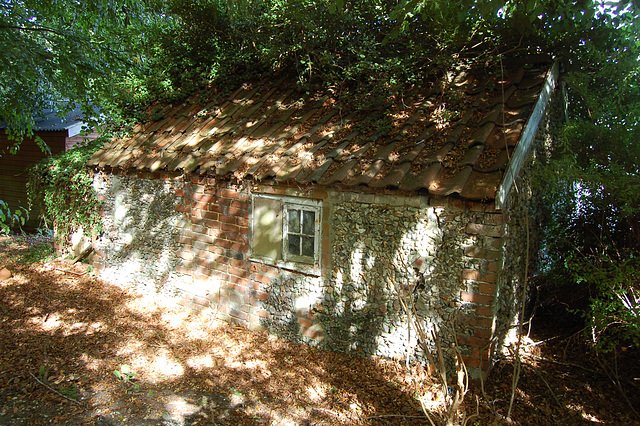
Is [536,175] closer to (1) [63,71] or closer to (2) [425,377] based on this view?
(2) [425,377]

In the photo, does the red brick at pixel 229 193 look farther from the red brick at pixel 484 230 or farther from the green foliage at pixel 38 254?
the green foliage at pixel 38 254

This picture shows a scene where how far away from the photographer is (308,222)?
512 centimetres

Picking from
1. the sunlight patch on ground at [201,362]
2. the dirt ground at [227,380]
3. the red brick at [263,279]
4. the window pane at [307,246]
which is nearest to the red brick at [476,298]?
the dirt ground at [227,380]

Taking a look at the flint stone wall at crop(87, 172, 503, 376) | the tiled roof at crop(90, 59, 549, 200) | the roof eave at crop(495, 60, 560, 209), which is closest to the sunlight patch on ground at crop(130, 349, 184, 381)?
the flint stone wall at crop(87, 172, 503, 376)

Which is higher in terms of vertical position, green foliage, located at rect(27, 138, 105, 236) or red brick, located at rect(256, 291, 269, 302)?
green foliage, located at rect(27, 138, 105, 236)

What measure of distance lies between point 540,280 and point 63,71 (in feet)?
27.2

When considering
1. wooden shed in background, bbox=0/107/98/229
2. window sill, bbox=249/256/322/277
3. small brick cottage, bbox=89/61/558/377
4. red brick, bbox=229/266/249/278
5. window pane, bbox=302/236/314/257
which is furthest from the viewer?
wooden shed in background, bbox=0/107/98/229

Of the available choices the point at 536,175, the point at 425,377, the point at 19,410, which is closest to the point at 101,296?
the point at 19,410

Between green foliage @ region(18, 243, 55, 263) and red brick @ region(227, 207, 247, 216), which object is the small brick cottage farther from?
green foliage @ region(18, 243, 55, 263)

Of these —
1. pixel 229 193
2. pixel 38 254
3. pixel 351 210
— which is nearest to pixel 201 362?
pixel 229 193

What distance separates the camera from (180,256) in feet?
21.2

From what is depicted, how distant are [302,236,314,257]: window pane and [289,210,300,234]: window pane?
153 millimetres

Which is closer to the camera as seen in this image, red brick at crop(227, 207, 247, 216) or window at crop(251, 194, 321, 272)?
window at crop(251, 194, 321, 272)

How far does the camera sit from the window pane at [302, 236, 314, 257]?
16.8 ft
